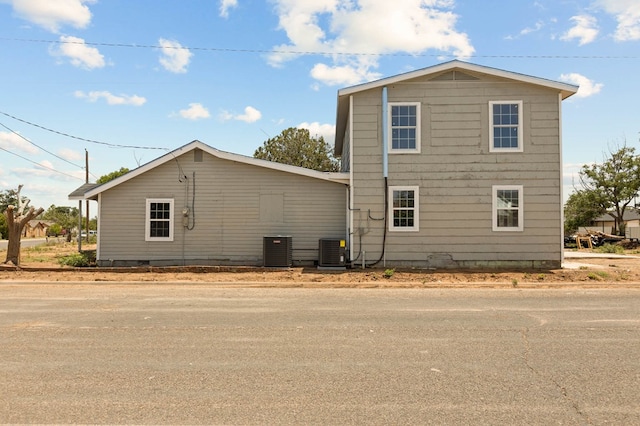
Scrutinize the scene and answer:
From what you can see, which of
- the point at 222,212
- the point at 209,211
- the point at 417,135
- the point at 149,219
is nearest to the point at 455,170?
the point at 417,135

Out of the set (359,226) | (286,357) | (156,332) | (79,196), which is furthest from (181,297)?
(79,196)

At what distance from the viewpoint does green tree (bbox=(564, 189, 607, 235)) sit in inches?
1487

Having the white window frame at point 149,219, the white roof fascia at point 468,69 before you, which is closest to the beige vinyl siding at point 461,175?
the white roof fascia at point 468,69

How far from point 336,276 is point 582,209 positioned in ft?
110

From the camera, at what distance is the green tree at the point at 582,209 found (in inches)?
1487

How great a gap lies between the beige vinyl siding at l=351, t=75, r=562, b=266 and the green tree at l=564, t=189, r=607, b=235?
2723cm

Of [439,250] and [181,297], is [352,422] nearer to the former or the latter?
[181,297]

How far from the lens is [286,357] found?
17.1ft

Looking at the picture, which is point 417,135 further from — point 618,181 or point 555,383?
point 618,181

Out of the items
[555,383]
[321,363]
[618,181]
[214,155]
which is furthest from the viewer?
[618,181]

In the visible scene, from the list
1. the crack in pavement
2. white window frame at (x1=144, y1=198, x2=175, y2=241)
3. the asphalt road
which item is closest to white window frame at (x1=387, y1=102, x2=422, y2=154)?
the asphalt road

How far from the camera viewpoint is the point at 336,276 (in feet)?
44.0

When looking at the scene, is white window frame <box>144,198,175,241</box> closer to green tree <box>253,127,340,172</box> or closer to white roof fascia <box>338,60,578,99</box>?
white roof fascia <box>338,60,578,99</box>

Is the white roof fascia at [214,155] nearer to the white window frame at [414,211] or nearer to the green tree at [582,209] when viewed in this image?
the white window frame at [414,211]
